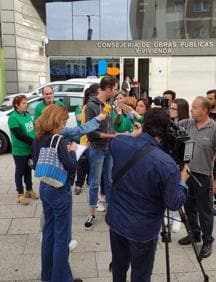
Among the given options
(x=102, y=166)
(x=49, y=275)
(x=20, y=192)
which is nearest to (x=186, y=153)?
(x=49, y=275)

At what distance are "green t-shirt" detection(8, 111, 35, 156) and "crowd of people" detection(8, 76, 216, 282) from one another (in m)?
0.90

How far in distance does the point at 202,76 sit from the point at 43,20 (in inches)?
382

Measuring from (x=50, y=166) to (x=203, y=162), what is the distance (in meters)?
1.68

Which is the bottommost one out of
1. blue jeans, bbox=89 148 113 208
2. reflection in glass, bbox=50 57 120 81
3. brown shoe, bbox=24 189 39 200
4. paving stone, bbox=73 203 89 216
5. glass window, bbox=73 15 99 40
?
paving stone, bbox=73 203 89 216

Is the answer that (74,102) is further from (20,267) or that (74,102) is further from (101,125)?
(20,267)

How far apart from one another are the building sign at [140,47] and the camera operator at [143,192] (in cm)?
1874

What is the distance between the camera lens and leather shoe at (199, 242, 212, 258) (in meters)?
3.82

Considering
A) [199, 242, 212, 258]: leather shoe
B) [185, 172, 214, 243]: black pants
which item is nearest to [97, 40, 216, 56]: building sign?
[185, 172, 214, 243]: black pants

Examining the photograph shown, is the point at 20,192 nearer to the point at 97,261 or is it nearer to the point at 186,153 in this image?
the point at 97,261

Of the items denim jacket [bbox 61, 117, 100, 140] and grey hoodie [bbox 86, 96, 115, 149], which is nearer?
denim jacket [bbox 61, 117, 100, 140]

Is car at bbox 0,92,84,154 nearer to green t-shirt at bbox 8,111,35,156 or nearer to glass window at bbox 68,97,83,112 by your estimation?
glass window at bbox 68,97,83,112

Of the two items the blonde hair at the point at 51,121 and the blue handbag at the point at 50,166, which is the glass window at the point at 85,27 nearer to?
the blonde hair at the point at 51,121

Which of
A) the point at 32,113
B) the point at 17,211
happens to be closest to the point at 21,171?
the point at 17,211

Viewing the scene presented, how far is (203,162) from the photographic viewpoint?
3730 mm
